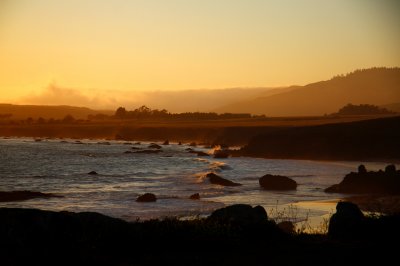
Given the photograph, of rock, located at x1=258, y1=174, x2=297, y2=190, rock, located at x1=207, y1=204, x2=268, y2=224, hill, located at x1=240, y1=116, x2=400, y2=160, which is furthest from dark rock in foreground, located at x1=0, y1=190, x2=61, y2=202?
hill, located at x1=240, y1=116, x2=400, y2=160

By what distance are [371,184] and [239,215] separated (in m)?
33.1

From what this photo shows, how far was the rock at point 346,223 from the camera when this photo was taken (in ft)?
63.1

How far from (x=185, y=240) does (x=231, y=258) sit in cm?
201

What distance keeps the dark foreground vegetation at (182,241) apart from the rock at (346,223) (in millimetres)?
35

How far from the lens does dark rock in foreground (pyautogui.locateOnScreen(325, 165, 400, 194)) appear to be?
47844 mm

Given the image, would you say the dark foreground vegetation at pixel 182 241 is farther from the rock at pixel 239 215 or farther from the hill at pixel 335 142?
the hill at pixel 335 142

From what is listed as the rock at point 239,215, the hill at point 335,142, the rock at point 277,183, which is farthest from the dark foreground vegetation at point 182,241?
the hill at point 335,142

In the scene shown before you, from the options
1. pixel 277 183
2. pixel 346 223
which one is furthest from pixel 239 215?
pixel 277 183

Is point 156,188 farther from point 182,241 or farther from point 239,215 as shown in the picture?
point 182,241

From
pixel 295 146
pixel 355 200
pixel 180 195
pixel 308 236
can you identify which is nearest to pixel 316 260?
pixel 308 236

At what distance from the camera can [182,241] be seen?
16.7 meters

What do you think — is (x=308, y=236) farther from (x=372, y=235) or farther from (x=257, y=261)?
(x=257, y=261)

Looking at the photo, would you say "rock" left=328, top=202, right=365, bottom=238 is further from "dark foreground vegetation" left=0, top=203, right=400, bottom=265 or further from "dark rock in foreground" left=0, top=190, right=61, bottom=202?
"dark rock in foreground" left=0, top=190, right=61, bottom=202

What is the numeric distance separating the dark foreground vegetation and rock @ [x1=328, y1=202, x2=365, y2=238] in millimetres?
35
